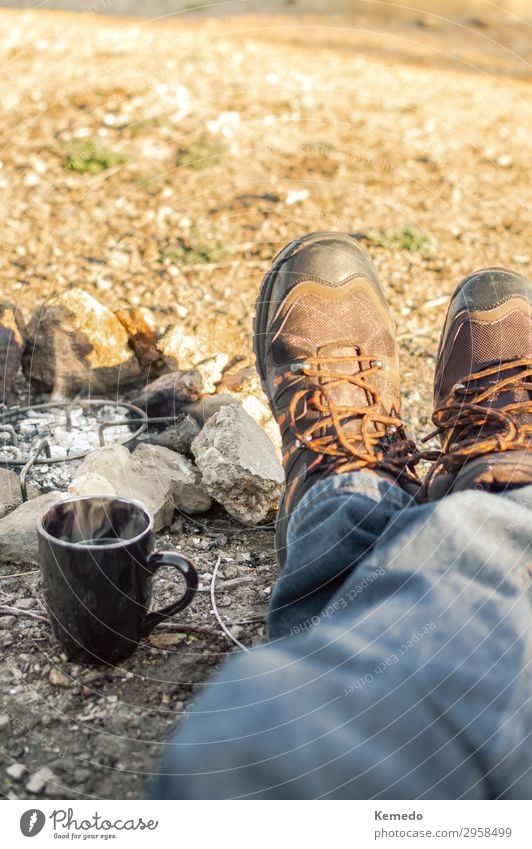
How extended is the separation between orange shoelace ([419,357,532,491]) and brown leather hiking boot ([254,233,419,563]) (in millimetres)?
86

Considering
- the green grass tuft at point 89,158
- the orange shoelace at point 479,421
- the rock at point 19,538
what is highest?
the green grass tuft at point 89,158

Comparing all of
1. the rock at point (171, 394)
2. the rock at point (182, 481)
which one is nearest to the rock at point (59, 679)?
the rock at point (182, 481)

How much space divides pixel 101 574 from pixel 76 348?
98 centimetres

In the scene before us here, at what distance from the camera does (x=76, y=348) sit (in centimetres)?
204

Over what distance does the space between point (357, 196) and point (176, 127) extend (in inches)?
37.0

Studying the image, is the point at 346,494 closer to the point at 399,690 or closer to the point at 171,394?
the point at 399,690

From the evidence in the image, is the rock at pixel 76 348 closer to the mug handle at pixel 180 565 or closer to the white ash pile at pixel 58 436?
the white ash pile at pixel 58 436

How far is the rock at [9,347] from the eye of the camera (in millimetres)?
2008

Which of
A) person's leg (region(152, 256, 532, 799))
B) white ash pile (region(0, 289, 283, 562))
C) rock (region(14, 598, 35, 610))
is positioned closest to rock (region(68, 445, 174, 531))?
white ash pile (region(0, 289, 283, 562))

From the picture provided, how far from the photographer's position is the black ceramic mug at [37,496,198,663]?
118cm

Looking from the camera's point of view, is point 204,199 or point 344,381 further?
point 204,199

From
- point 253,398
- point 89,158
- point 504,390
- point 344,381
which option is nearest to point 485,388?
point 504,390

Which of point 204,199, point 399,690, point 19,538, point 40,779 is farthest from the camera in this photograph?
point 204,199

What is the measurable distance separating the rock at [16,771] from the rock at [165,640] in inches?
12.0
